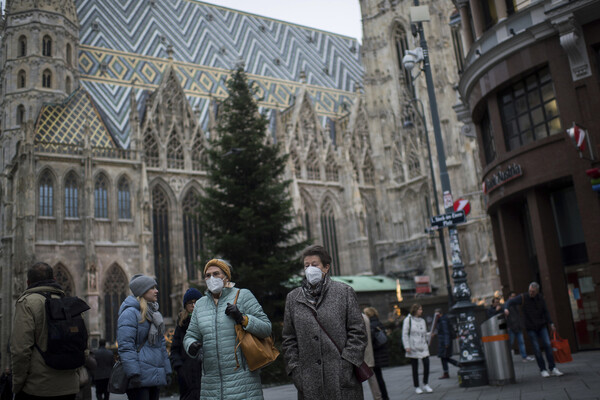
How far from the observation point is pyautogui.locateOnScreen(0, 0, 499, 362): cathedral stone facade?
110ft

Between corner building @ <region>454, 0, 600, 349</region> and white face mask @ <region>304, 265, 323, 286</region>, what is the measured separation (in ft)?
34.1

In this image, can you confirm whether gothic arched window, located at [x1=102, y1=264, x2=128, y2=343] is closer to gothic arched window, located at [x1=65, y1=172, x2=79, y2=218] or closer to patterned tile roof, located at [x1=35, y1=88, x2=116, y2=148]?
gothic arched window, located at [x1=65, y1=172, x2=79, y2=218]

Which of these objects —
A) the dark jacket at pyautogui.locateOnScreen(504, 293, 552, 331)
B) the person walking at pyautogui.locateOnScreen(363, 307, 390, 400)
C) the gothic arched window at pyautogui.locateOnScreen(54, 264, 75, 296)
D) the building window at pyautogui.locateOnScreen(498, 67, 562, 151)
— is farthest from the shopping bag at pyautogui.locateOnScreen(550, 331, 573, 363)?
the gothic arched window at pyautogui.locateOnScreen(54, 264, 75, 296)

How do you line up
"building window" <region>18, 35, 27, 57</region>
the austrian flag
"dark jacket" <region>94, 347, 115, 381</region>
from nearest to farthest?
"dark jacket" <region>94, 347, 115, 381</region> → the austrian flag → "building window" <region>18, 35, 27, 57</region>

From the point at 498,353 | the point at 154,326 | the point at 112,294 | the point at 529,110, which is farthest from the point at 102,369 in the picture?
the point at 112,294

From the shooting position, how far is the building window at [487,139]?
17797 millimetres

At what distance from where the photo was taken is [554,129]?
580 inches

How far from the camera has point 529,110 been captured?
15.4 meters

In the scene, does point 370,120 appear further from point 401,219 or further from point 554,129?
point 554,129

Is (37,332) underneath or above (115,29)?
underneath

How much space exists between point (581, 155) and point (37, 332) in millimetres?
12164

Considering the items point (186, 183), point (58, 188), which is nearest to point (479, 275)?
point (186, 183)

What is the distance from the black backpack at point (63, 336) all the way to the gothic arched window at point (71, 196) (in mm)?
30427

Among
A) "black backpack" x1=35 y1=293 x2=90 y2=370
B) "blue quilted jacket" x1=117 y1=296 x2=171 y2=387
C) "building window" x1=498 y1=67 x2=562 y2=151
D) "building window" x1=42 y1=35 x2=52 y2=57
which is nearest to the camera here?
"black backpack" x1=35 y1=293 x2=90 y2=370
